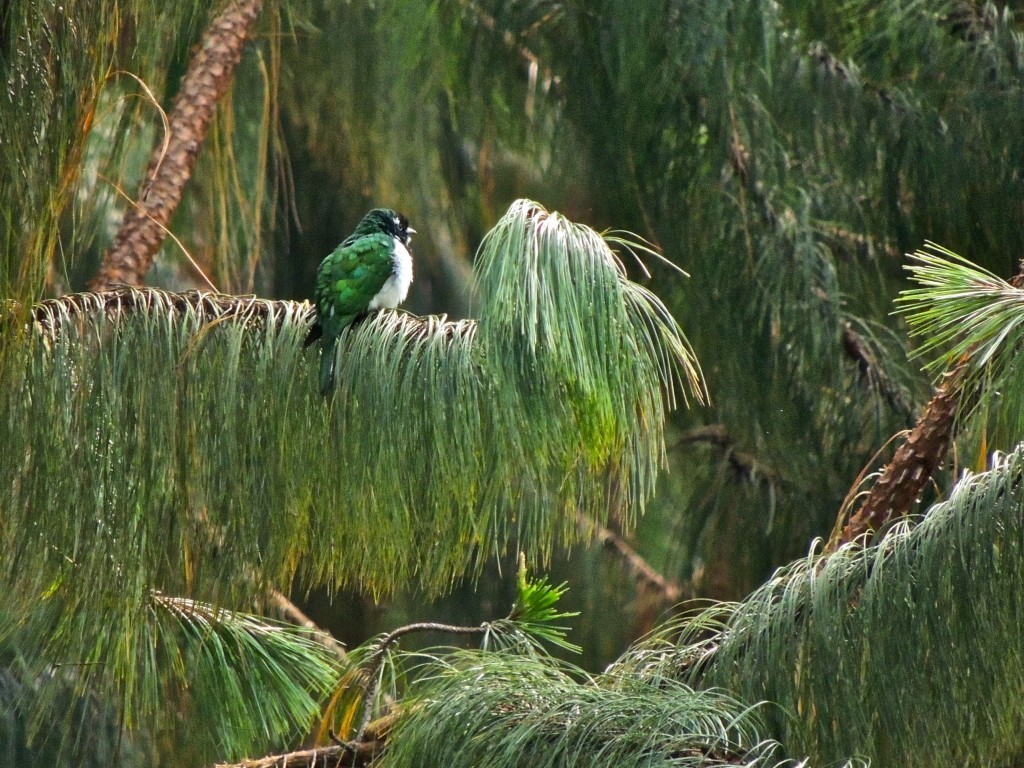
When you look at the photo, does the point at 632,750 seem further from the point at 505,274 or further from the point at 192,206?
the point at 192,206

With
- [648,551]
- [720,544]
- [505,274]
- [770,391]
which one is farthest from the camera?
[648,551]

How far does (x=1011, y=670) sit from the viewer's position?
1114 millimetres

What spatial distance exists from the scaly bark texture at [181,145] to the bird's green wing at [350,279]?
29 cm

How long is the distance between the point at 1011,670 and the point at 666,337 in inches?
17.0

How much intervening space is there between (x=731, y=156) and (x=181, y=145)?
0.94 m

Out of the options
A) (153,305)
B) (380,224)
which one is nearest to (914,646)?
(153,305)

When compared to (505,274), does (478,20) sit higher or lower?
higher

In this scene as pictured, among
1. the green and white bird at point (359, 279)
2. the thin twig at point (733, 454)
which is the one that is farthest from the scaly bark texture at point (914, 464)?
the thin twig at point (733, 454)

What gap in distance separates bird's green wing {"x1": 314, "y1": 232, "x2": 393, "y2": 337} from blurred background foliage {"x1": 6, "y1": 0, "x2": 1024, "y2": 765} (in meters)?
0.40

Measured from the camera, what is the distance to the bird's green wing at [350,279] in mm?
1350

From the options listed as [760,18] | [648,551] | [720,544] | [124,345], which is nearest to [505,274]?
[124,345]

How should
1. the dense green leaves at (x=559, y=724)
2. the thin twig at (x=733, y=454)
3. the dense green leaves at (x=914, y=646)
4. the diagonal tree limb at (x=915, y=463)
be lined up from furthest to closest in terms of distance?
the thin twig at (x=733, y=454)
the diagonal tree limb at (x=915, y=463)
the dense green leaves at (x=914, y=646)
the dense green leaves at (x=559, y=724)

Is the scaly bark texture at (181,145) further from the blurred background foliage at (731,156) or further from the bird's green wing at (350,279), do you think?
the bird's green wing at (350,279)

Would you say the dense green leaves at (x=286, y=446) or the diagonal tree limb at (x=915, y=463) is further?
the diagonal tree limb at (x=915, y=463)
